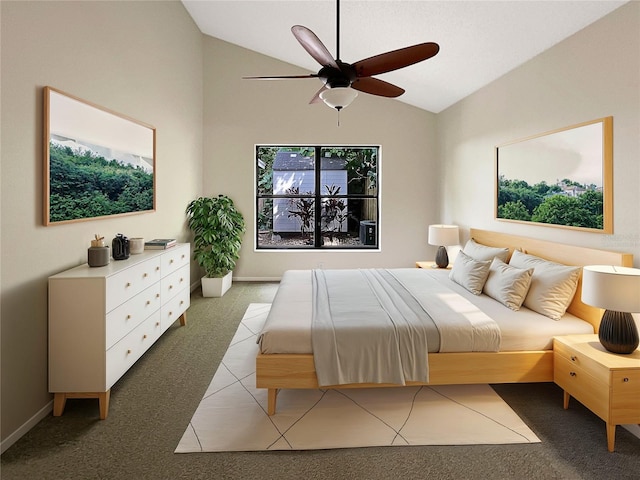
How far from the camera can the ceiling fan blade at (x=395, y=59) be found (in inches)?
95.2

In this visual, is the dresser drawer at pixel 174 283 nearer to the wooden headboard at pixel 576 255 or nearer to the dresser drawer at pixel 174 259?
the dresser drawer at pixel 174 259

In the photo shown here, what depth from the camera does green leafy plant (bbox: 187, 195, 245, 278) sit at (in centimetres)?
545

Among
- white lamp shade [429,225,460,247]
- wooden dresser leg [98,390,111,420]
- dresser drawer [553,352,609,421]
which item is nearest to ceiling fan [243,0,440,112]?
dresser drawer [553,352,609,421]

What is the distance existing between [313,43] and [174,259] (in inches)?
91.6

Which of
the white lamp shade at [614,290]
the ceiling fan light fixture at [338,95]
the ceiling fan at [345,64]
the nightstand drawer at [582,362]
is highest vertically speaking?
the ceiling fan at [345,64]

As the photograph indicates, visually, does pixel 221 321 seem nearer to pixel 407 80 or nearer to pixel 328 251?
pixel 328 251

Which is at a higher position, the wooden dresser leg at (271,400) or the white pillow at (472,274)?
the white pillow at (472,274)

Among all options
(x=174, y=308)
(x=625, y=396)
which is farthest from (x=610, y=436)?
(x=174, y=308)

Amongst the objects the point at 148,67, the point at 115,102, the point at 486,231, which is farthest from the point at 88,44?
the point at 486,231

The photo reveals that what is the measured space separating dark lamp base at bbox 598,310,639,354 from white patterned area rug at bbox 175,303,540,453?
690 mm

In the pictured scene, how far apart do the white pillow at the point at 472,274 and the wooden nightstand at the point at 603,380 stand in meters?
1.00

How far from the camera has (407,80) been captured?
511 cm

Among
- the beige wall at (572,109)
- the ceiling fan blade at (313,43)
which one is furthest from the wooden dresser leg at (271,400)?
the beige wall at (572,109)

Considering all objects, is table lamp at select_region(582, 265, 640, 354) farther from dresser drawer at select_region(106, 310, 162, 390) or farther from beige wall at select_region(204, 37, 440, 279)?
beige wall at select_region(204, 37, 440, 279)
